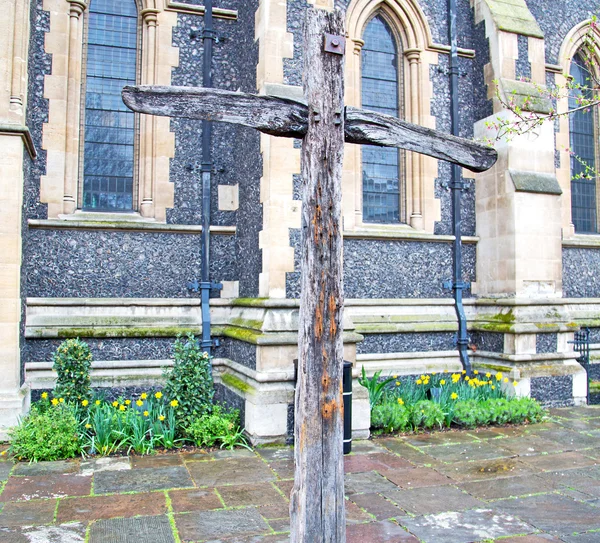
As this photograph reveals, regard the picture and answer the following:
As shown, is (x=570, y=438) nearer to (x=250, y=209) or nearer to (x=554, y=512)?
(x=554, y=512)

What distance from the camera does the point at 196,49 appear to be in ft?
26.0

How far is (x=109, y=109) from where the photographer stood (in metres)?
Answer: 7.82

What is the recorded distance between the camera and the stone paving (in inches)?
159

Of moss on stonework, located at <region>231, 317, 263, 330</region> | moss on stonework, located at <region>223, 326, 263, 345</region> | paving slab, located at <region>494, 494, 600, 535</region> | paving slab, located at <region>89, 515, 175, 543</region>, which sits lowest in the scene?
paving slab, located at <region>494, 494, 600, 535</region>

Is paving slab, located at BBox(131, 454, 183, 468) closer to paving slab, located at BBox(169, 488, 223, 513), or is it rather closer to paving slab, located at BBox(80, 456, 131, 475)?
paving slab, located at BBox(80, 456, 131, 475)

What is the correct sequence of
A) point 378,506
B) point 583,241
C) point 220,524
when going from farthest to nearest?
point 583,241 < point 378,506 < point 220,524

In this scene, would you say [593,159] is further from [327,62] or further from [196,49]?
[327,62]

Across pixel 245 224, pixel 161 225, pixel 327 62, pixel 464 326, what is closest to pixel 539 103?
pixel 464 326

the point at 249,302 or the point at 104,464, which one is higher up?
the point at 249,302

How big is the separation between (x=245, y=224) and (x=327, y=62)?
169 inches

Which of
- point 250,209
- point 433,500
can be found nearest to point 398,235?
point 250,209

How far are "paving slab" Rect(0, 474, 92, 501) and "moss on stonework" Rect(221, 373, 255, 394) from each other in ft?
6.40

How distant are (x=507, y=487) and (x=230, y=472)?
2.40 meters

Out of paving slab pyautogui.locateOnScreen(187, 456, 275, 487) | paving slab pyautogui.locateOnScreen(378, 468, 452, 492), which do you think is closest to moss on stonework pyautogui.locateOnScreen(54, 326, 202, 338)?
→ paving slab pyautogui.locateOnScreen(187, 456, 275, 487)
